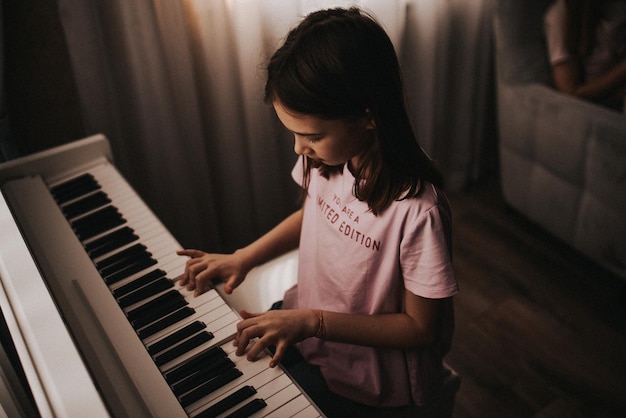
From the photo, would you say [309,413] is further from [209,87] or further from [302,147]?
[209,87]

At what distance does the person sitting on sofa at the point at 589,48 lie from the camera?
1996 millimetres

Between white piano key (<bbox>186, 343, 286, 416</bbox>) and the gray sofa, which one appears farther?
the gray sofa

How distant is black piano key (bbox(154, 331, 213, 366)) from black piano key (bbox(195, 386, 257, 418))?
0.45ft

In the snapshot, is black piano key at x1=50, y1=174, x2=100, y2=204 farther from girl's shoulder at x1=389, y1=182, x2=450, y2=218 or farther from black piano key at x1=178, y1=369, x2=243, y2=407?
girl's shoulder at x1=389, y1=182, x2=450, y2=218

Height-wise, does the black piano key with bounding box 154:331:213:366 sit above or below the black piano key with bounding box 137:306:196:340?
below

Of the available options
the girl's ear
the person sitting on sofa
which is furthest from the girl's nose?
the person sitting on sofa

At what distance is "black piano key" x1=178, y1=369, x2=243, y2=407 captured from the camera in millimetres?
930

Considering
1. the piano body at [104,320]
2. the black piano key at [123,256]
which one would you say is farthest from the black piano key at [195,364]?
the black piano key at [123,256]

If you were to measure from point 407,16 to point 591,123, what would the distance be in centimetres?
90

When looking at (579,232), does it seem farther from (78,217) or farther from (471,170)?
(78,217)

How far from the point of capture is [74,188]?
1408 mm

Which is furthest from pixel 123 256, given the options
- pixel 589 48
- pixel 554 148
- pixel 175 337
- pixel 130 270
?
pixel 589 48

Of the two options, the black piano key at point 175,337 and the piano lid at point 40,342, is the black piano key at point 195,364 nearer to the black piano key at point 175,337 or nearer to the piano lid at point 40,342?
the black piano key at point 175,337

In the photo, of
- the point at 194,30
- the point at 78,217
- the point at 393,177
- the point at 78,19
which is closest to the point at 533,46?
the point at 194,30
